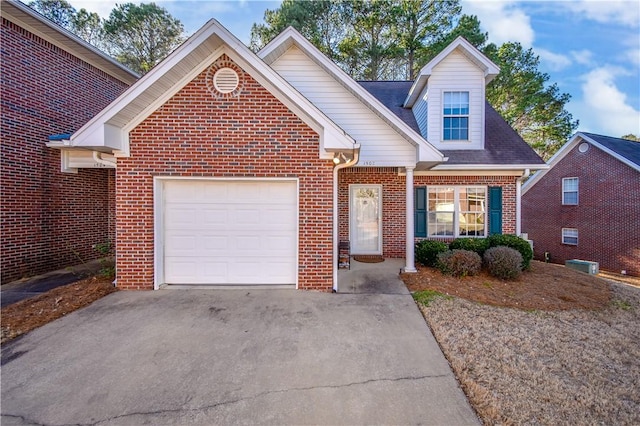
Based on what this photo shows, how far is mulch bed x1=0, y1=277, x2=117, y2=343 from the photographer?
4168 millimetres

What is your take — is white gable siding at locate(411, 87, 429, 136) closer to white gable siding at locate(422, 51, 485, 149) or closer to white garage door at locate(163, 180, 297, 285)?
white gable siding at locate(422, 51, 485, 149)

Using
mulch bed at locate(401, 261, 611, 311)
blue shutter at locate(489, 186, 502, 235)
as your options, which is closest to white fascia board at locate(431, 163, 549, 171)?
blue shutter at locate(489, 186, 502, 235)

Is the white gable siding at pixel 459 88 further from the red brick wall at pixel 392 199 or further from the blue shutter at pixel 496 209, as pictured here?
the blue shutter at pixel 496 209

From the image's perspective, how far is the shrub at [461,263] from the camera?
654 cm

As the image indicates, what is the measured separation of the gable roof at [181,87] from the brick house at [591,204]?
15.1 metres

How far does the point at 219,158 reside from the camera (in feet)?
18.3

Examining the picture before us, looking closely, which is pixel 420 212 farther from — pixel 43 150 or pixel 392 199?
pixel 43 150

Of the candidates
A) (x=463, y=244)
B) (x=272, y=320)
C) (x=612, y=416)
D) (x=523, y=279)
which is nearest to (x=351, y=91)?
(x=463, y=244)

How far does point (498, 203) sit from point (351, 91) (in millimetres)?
5849

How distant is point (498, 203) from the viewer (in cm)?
869

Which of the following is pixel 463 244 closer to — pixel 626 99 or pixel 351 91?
pixel 351 91

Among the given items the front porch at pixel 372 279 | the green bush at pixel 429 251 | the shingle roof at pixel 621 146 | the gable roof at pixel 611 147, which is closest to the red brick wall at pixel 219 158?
the front porch at pixel 372 279

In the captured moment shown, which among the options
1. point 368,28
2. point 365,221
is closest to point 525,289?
point 365,221

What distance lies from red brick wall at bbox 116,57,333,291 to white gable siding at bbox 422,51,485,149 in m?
4.98
